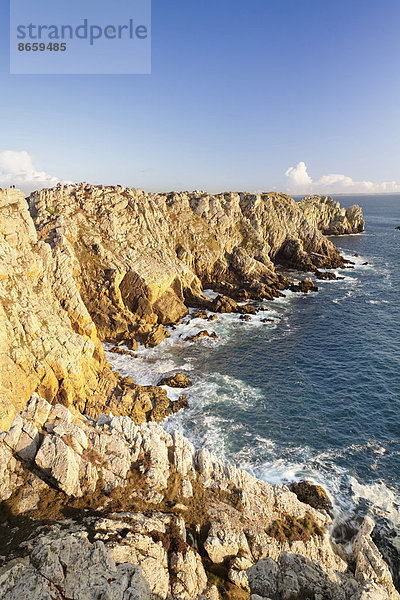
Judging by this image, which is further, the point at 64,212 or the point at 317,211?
the point at 317,211

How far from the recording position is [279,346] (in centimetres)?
5581

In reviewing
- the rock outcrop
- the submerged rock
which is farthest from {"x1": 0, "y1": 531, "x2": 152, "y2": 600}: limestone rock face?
the submerged rock

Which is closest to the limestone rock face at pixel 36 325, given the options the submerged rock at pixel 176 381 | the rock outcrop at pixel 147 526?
the rock outcrop at pixel 147 526

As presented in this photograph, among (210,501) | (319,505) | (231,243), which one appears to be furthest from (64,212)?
(319,505)

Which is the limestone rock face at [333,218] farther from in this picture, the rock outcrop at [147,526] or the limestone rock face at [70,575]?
the limestone rock face at [70,575]

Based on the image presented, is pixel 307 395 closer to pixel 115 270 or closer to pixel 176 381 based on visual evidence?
pixel 176 381

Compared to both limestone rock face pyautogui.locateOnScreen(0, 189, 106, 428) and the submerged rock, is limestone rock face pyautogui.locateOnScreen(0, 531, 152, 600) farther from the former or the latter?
the submerged rock

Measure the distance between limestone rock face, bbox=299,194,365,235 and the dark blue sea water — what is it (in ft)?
336

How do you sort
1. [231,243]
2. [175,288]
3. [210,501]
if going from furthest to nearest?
1. [231,243]
2. [175,288]
3. [210,501]

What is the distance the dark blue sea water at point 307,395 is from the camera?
29.8 m

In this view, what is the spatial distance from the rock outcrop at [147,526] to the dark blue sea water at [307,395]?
5.51 m

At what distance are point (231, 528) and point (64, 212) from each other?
204ft

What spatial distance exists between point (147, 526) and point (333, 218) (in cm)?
18062

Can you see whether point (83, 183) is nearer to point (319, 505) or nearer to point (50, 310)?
point (50, 310)
